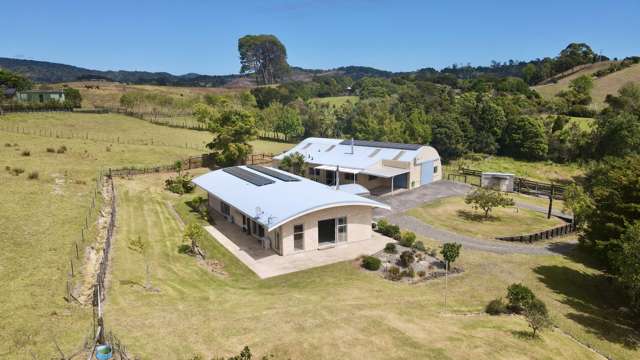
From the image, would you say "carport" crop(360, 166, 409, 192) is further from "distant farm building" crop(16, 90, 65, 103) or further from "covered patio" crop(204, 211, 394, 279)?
"distant farm building" crop(16, 90, 65, 103)

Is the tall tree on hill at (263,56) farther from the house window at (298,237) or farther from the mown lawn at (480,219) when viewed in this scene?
the house window at (298,237)

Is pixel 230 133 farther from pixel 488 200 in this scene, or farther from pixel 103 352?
pixel 103 352

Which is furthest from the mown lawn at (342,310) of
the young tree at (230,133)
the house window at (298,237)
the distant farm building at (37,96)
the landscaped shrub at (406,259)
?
the distant farm building at (37,96)

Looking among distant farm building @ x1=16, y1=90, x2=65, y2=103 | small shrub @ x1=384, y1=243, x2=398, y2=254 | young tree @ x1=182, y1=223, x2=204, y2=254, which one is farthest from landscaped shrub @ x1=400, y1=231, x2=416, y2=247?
distant farm building @ x1=16, y1=90, x2=65, y2=103

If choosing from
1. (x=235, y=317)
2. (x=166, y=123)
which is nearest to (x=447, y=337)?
(x=235, y=317)

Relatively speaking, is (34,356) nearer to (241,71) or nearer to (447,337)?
(447,337)
